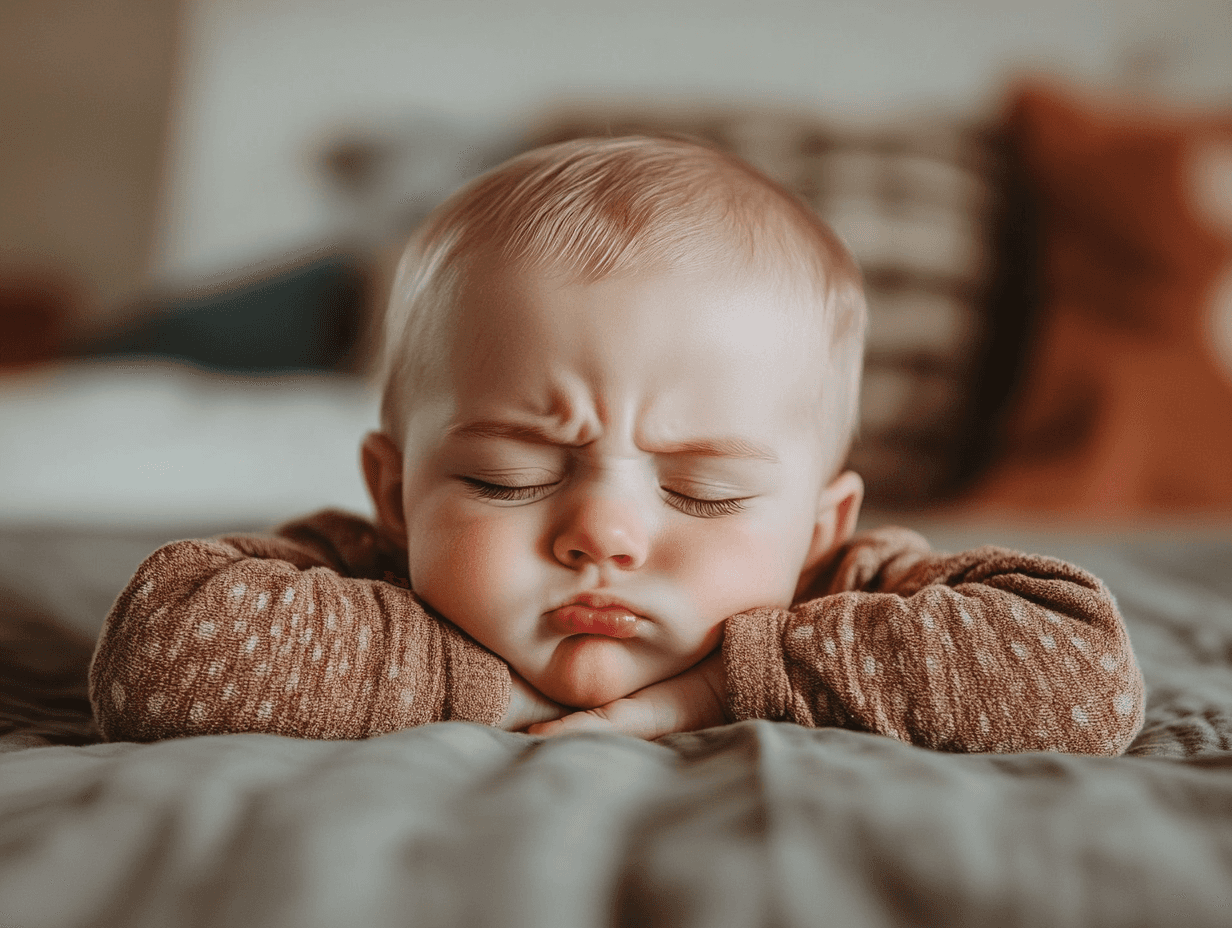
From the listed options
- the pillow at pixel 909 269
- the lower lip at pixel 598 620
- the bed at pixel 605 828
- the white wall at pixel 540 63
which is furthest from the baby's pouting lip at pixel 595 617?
the white wall at pixel 540 63

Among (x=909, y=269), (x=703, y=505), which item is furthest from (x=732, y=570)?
(x=909, y=269)

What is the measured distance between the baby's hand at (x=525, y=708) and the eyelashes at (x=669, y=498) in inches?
4.4

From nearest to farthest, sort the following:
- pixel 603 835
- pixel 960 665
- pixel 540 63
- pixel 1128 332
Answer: pixel 603 835
pixel 960 665
pixel 1128 332
pixel 540 63

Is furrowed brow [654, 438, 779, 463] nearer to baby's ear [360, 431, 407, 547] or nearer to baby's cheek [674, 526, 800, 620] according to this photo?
baby's cheek [674, 526, 800, 620]

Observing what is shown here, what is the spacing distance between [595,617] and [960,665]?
0.21 meters

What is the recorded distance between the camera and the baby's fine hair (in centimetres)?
64

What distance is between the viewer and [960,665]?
22.2 inches

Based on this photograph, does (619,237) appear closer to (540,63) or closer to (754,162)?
(754,162)

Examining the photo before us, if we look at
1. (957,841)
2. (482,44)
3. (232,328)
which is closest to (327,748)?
(957,841)

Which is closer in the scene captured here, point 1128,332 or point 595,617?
point 595,617

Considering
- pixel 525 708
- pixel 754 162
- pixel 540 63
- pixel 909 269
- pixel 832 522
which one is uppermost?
pixel 540 63

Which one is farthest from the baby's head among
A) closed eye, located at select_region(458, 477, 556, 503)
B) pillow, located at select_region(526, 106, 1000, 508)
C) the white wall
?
the white wall

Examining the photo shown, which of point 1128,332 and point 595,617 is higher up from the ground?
point 1128,332

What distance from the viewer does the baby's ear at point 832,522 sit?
0.75 meters
